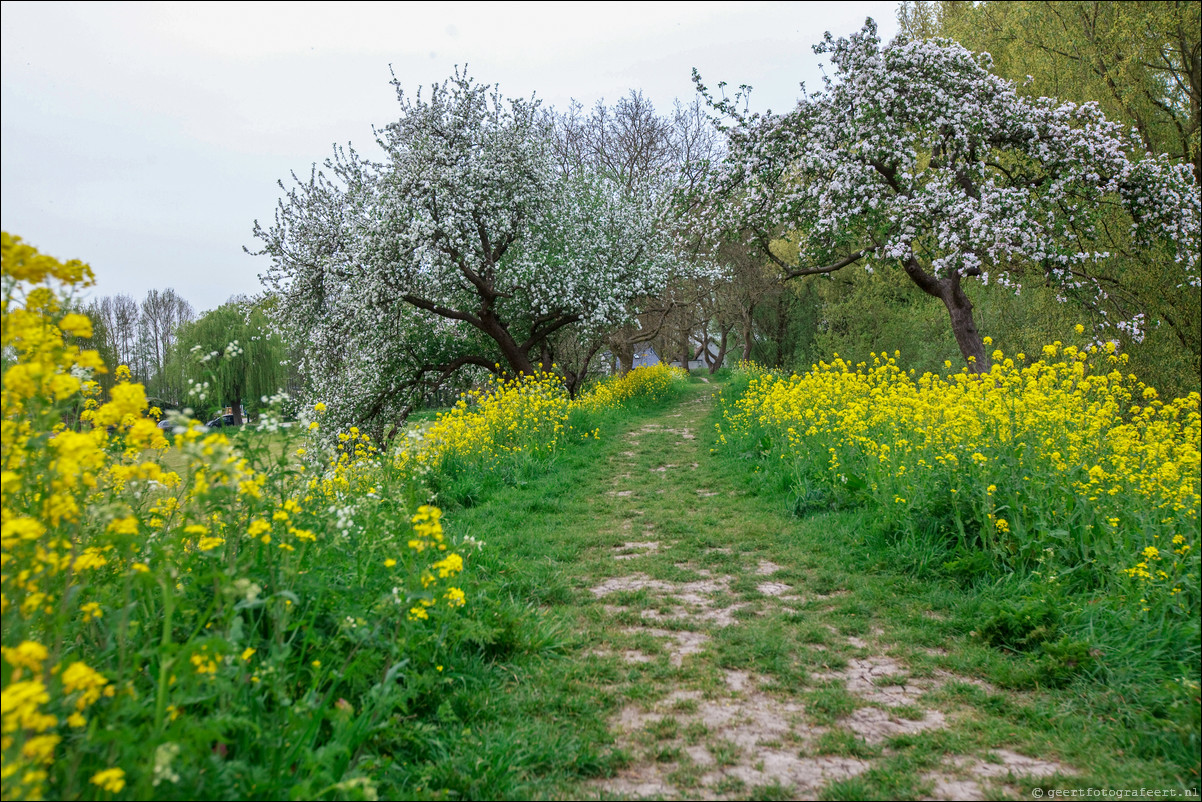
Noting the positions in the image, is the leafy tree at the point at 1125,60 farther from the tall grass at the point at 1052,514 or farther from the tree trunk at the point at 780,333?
the tree trunk at the point at 780,333

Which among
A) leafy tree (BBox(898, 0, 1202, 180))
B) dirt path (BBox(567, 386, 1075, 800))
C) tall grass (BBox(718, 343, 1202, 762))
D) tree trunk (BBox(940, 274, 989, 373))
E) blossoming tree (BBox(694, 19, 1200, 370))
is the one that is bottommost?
dirt path (BBox(567, 386, 1075, 800))

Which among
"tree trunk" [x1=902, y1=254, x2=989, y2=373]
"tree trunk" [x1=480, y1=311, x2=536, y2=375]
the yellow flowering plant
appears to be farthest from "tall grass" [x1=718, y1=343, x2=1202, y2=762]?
"tree trunk" [x1=480, y1=311, x2=536, y2=375]

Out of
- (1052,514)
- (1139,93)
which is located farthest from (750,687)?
(1139,93)

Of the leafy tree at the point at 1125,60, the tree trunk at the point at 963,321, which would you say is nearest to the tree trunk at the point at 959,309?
the tree trunk at the point at 963,321

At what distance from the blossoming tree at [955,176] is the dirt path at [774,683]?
6704 millimetres

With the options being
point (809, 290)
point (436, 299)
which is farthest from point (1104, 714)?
point (809, 290)

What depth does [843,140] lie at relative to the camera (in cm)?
1204

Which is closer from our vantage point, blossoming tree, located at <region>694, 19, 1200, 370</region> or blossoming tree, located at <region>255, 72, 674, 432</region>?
blossoming tree, located at <region>694, 19, 1200, 370</region>

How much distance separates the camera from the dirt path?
295 cm

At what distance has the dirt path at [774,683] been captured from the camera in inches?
116

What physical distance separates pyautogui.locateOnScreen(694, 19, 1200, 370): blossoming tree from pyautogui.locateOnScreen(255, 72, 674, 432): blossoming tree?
4943 millimetres

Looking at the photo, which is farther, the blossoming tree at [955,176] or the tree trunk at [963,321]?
the tree trunk at [963,321]

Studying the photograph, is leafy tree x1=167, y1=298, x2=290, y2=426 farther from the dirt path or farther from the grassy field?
the dirt path

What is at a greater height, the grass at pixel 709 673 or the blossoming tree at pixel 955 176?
the blossoming tree at pixel 955 176
